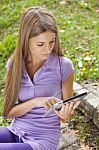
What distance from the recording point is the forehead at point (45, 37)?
2.39 meters

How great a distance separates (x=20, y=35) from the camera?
8.03 ft

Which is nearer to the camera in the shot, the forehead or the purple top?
the forehead

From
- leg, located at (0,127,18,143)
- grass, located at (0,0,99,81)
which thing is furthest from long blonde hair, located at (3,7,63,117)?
grass, located at (0,0,99,81)

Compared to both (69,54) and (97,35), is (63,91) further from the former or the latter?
(97,35)

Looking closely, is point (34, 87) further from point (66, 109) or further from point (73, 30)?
point (73, 30)

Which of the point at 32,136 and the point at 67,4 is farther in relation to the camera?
the point at 67,4

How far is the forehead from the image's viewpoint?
239 centimetres

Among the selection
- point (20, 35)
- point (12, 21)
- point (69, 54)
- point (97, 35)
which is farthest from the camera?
point (12, 21)

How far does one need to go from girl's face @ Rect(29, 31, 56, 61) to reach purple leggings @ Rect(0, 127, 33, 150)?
21.9 inches

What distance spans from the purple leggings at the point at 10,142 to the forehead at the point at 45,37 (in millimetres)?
648

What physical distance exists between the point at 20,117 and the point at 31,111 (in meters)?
0.09

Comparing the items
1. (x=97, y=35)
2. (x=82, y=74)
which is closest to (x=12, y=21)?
(x=97, y=35)

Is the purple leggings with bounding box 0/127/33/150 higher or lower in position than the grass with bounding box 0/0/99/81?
lower

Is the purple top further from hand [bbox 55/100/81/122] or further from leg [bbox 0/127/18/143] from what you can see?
hand [bbox 55/100/81/122]
